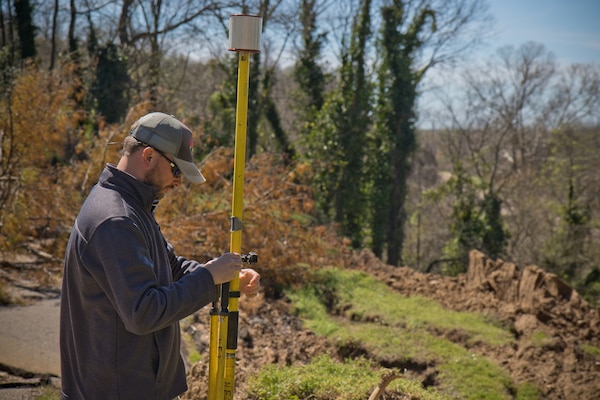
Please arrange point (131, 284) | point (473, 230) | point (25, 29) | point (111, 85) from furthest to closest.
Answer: point (473, 230)
point (25, 29)
point (111, 85)
point (131, 284)

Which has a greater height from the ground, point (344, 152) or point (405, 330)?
point (344, 152)

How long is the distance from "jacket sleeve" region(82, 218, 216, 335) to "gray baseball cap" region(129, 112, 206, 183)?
1.16 ft

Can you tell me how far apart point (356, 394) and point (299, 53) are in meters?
18.0

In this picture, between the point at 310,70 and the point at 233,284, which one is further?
the point at 310,70

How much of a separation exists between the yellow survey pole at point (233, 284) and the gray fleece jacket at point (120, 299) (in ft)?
1.15

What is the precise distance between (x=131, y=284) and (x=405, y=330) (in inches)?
259

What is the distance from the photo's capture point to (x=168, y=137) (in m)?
2.50

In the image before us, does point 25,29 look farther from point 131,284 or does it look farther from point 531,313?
point 131,284

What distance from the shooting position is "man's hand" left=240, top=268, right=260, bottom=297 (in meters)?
2.94

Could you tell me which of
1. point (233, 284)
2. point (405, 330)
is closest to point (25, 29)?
point (405, 330)

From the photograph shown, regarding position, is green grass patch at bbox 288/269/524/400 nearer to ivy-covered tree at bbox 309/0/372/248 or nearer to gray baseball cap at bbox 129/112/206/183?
gray baseball cap at bbox 129/112/206/183

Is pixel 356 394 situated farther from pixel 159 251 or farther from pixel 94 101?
pixel 94 101

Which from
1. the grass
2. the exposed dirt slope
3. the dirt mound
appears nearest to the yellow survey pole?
the grass

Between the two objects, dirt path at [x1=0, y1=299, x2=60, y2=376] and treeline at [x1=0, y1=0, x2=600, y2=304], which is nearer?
dirt path at [x1=0, y1=299, x2=60, y2=376]
